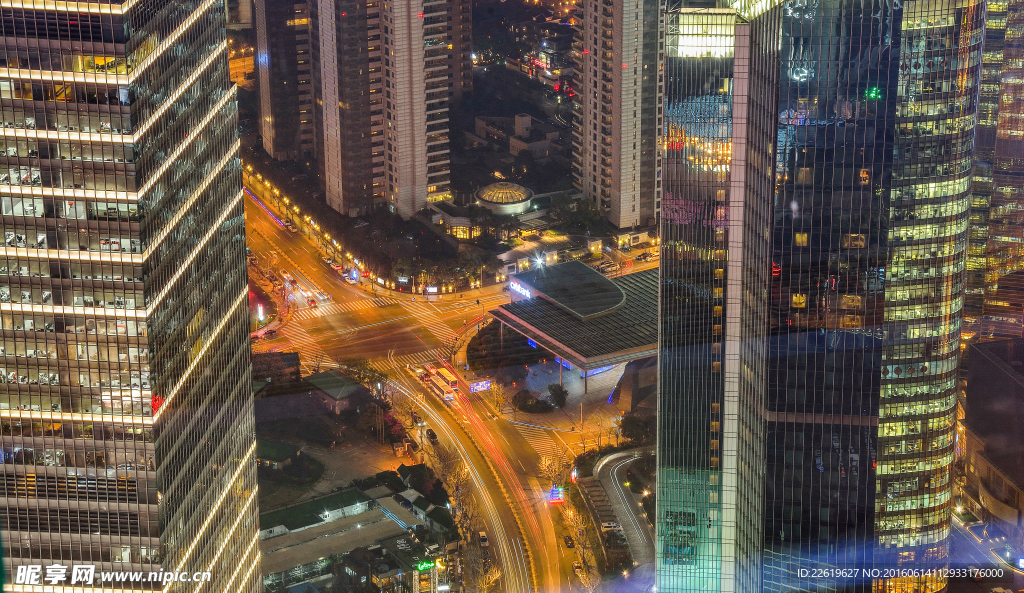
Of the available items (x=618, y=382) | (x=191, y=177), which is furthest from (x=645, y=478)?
(x=191, y=177)

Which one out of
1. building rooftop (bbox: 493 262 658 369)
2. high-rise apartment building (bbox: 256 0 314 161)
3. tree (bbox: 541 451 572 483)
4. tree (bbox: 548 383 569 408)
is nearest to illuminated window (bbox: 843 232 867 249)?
tree (bbox: 541 451 572 483)

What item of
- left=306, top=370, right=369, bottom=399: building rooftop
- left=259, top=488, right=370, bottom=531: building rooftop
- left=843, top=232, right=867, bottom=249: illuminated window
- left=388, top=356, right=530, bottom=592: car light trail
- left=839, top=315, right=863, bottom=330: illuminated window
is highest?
left=843, top=232, right=867, bottom=249: illuminated window

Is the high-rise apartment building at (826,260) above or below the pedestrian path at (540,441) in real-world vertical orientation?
above

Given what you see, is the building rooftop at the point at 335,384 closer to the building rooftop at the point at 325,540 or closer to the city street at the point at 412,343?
the city street at the point at 412,343

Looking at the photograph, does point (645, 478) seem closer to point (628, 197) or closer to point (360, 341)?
point (360, 341)

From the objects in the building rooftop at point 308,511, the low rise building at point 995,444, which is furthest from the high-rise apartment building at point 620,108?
the building rooftop at point 308,511

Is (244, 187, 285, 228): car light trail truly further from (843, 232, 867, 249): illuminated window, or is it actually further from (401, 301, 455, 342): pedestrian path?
(843, 232, 867, 249): illuminated window
